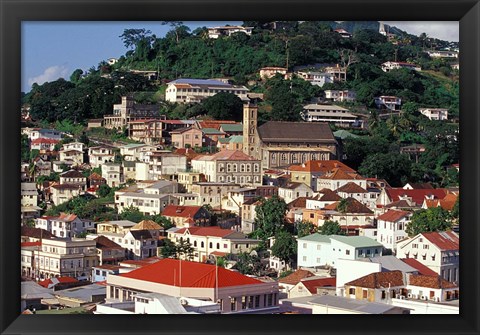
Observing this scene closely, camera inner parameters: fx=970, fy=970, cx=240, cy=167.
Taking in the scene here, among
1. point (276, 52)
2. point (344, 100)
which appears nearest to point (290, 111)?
point (344, 100)

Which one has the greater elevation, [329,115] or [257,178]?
[329,115]

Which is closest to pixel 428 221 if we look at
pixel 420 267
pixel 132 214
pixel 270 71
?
pixel 420 267

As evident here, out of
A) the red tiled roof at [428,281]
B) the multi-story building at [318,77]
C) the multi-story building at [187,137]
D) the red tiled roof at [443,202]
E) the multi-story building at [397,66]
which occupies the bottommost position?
the red tiled roof at [428,281]

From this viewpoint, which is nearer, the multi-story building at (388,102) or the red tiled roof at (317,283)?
the red tiled roof at (317,283)

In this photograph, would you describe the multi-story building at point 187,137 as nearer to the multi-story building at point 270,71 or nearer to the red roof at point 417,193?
the multi-story building at point 270,71

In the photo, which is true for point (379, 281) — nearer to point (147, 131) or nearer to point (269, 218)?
point (269, 218)
